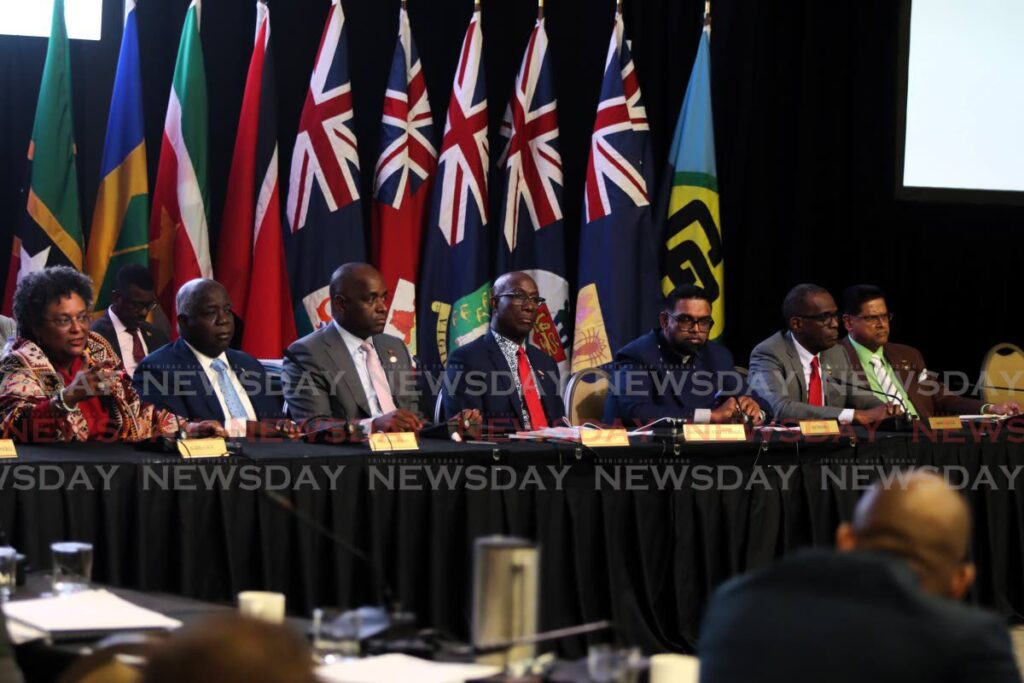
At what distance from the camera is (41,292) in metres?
3.85

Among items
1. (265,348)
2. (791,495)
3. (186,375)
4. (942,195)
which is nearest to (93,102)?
(265,348)

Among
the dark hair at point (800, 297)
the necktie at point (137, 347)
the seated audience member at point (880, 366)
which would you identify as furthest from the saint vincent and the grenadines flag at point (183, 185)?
the seated audience member at point (880, 366)

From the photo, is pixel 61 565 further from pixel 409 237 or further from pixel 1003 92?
pixel 1003 92

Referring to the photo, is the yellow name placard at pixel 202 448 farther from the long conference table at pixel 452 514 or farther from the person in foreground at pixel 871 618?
the person in foreground at pixel 871 618

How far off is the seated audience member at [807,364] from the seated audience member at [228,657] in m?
4.92

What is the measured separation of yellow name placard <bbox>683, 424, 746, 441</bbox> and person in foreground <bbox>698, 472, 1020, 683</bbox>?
2.80 metres

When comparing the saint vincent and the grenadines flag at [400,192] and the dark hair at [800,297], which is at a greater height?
the saint vincent and the grenadines flag at [400,192]

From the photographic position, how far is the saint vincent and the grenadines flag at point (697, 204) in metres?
7.01

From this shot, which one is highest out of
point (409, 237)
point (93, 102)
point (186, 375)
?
point (93, 102)

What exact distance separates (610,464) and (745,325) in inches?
134

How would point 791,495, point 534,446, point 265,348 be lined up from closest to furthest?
point 534,446 → point 791,495 → point 265,348

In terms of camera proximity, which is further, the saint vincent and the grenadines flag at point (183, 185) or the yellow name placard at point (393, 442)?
the saint vincent and the grenadines flag at point (183, 185)

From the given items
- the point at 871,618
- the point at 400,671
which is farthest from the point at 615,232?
the point at 871,618

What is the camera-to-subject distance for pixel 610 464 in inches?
167
